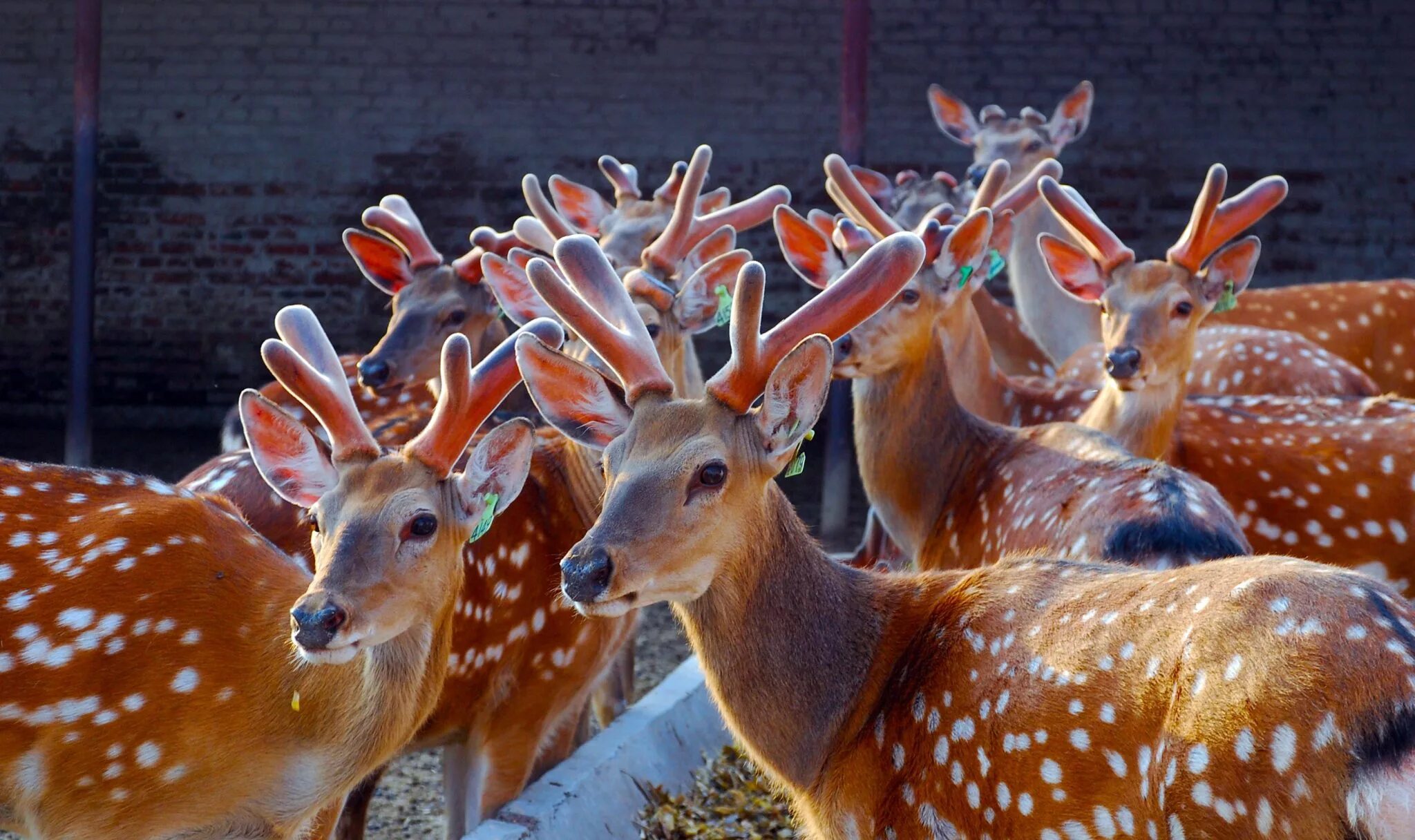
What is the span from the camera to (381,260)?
16.1 feet

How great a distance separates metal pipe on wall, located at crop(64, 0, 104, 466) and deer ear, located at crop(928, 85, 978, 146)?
375cm

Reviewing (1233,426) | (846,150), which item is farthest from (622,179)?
(1233,426)

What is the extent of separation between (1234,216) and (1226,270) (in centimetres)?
17

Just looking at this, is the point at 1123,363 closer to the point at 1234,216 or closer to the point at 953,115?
the point at 1234,216

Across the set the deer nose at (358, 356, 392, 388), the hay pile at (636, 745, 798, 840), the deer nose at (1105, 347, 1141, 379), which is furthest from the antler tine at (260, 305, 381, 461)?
the deer nose at (1105, 347, 1141, 379)

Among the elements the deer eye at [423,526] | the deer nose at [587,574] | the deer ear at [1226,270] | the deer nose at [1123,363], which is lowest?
the deer nose at [587,574]

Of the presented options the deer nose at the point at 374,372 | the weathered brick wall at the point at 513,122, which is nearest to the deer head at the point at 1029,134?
the weathered brick wall at the point at 513,122

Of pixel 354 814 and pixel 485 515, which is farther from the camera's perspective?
pixel 354 814

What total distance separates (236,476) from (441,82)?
19.1 feet

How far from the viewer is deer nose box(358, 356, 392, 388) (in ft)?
15.1

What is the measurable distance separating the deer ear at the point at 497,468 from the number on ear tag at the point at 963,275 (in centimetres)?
180

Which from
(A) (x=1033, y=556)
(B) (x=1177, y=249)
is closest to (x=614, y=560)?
(A) (x=1033, y=556)

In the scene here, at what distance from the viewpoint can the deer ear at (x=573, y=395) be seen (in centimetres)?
268

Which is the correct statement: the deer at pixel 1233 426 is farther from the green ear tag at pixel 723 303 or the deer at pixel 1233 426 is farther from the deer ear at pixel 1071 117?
the deer ear at pixel 1071 117
